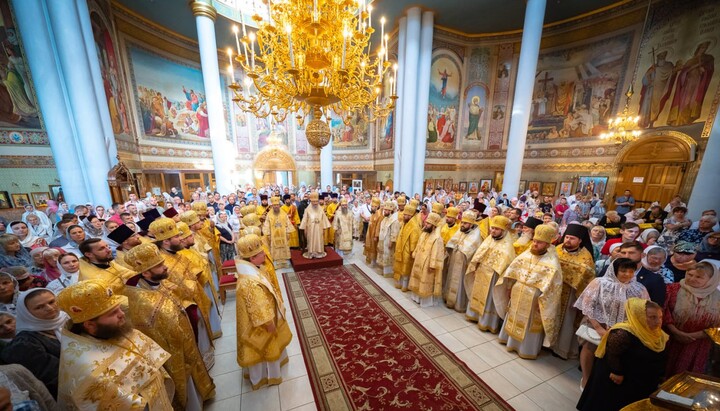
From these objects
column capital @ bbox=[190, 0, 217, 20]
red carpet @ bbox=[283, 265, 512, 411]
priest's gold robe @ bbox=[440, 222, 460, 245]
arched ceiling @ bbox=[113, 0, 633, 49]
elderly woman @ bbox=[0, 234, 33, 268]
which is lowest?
red carpet @ bbox=[283, 265, 512, 411]

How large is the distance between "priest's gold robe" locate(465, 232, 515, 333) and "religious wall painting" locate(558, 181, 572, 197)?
43.5ft

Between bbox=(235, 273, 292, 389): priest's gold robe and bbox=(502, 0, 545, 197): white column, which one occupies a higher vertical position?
bbox=(502, 0, 545, 197): white column

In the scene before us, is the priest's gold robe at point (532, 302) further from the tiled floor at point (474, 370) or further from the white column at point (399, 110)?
the white column at point (399, 110)

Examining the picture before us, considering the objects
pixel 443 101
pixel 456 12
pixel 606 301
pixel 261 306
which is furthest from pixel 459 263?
pixel 456 12

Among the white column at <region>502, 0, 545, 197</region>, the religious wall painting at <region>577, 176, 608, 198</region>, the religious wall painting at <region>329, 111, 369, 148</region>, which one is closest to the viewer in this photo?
the white column at <region>502, 0, 545, 197</region>

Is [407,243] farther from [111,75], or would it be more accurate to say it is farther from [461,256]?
[111,75]

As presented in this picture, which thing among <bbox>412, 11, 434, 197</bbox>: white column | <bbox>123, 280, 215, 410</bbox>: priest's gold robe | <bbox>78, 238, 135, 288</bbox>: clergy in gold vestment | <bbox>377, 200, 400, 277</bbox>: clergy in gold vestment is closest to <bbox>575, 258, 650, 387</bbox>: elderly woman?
<bbox>377, 200, 400, 277</bbox>: clergy in gold vestment

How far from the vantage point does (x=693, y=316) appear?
2410mm

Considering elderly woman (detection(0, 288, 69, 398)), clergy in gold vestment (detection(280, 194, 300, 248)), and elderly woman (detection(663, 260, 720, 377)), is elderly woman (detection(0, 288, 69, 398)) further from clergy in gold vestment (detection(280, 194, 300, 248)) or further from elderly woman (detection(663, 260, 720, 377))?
clergy in gold vestment (detection(280, 194, 300, 248))

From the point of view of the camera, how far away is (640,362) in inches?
83.3

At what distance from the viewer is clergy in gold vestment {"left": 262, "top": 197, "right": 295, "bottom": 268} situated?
22.0 feet

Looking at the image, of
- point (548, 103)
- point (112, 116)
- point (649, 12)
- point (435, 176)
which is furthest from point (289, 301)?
point (649, 12)

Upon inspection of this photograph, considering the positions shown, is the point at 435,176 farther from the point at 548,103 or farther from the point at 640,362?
the point at 640,362

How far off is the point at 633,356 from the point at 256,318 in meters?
3.60
